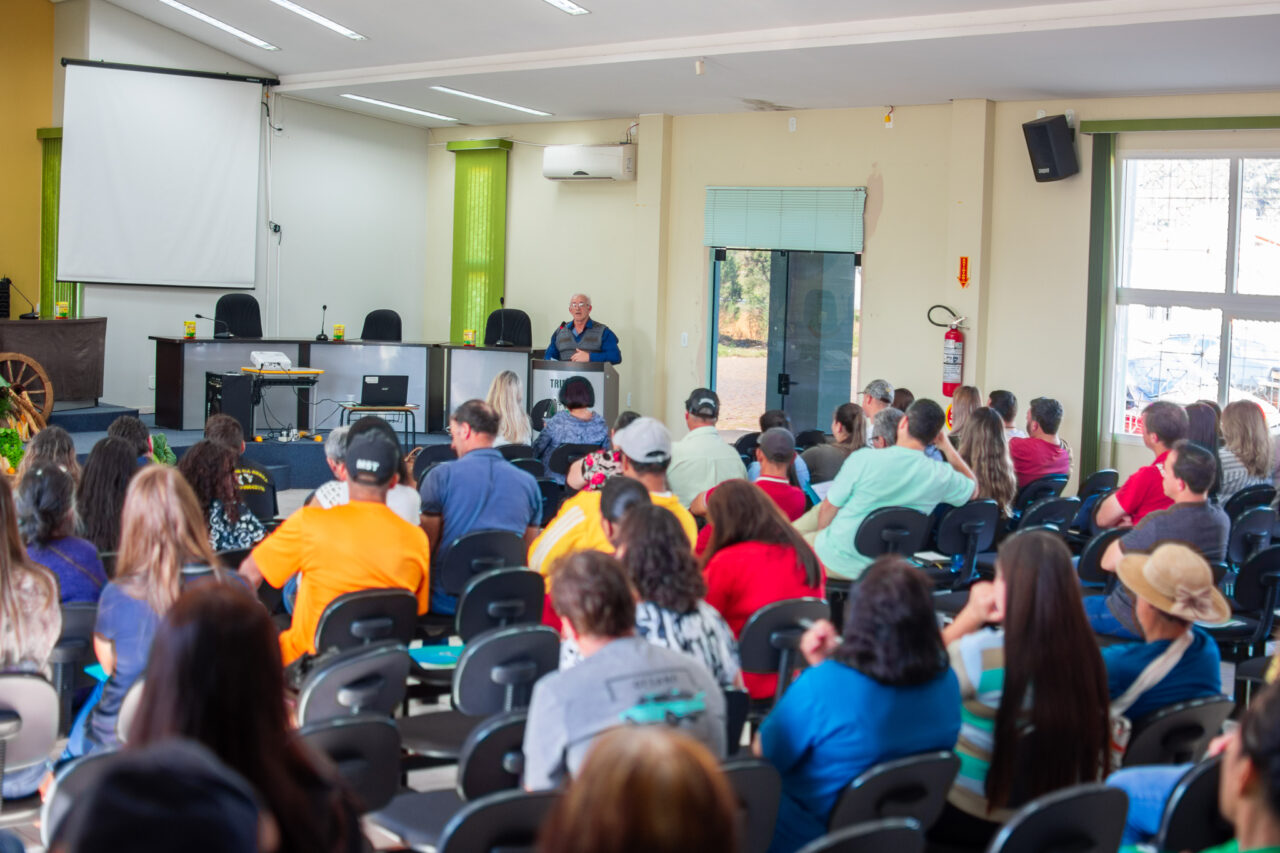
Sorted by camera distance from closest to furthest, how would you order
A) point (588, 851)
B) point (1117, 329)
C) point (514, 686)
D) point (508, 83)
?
point (588, 851) < point (514, 686) < point (1117, 329) < point (508, 83)

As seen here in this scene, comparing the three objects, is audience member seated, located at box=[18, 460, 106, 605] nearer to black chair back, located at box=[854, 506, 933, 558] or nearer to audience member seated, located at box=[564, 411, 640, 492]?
audience member seated, located at box=[564, 411, 640, 492]

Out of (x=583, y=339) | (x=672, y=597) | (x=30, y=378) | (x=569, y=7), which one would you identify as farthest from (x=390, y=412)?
(x=672, y=597)

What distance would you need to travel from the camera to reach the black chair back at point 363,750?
2.37 m

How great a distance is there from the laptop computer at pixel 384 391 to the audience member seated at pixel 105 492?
6.16 meters

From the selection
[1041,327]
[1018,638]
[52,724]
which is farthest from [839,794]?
[1041,327]

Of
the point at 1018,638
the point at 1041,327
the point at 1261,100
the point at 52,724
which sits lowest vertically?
the point at 52,724

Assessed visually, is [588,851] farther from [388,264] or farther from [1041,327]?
[388,264]

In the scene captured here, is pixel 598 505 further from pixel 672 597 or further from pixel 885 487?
pixel 885 487

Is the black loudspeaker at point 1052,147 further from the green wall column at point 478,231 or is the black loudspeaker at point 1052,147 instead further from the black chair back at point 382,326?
the black chair back at point 382,326

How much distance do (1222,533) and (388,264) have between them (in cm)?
1040

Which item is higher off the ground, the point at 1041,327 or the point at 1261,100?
the point at 1261,100

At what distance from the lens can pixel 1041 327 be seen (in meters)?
10.1

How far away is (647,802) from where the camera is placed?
123 centimetres

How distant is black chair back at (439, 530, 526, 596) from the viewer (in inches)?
173
